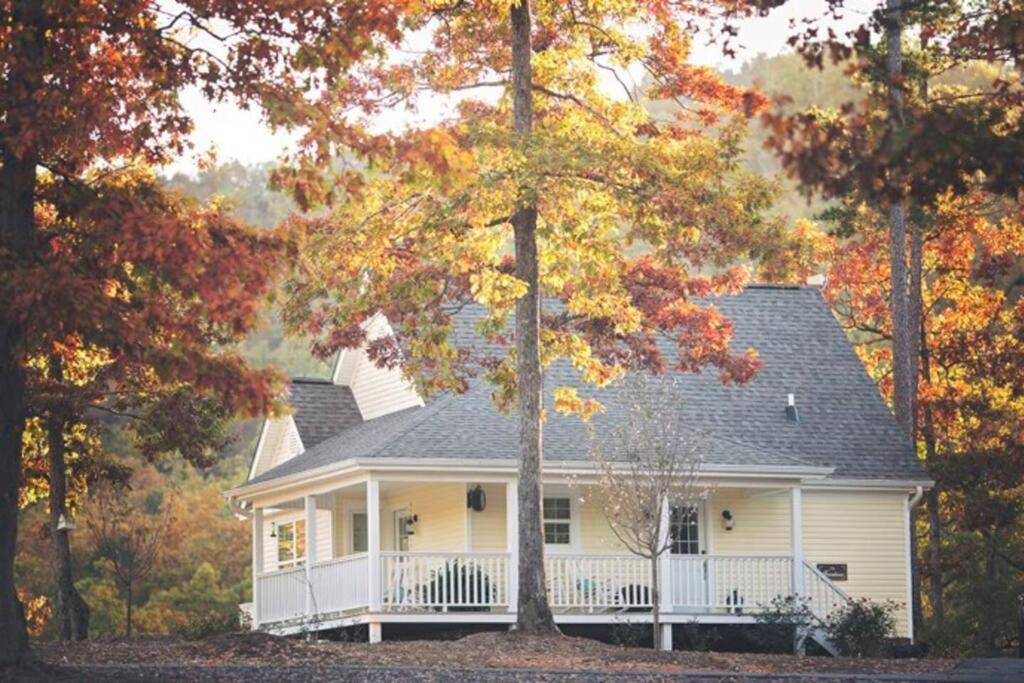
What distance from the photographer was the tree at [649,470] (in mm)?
25547

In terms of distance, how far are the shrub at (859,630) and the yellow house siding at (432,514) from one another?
6309mm

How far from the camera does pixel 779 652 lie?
91.4 ft

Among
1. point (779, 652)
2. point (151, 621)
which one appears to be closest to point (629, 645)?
point (779, 652)

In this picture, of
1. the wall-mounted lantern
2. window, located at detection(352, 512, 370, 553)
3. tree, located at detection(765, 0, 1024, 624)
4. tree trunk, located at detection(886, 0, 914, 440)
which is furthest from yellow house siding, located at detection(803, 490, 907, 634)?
tree, located at detection(765, 0, 1024, 624)

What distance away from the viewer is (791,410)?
32094 mm

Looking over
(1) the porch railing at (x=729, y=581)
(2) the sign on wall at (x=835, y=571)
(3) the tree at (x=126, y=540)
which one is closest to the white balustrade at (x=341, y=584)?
(1) the porch railing at (x=729, y=581)

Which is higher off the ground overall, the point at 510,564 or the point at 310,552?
the point at 310,552

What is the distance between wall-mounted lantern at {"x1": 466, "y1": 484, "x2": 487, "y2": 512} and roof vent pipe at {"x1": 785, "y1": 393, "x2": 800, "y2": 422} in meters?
6.24

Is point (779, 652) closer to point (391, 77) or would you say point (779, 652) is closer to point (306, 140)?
point (391, 77)

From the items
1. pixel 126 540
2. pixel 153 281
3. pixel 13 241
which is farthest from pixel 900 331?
pixel 13 241

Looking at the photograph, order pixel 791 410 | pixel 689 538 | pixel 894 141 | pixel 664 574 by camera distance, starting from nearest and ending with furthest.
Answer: pixel 894 141
pixel 664 574
pixel 689 538
pixel 791 410

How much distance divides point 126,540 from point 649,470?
786 inches

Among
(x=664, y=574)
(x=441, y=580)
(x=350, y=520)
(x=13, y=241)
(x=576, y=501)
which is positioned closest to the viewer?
(x=13, y=241)

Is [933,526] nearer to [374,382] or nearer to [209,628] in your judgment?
[374,382]
